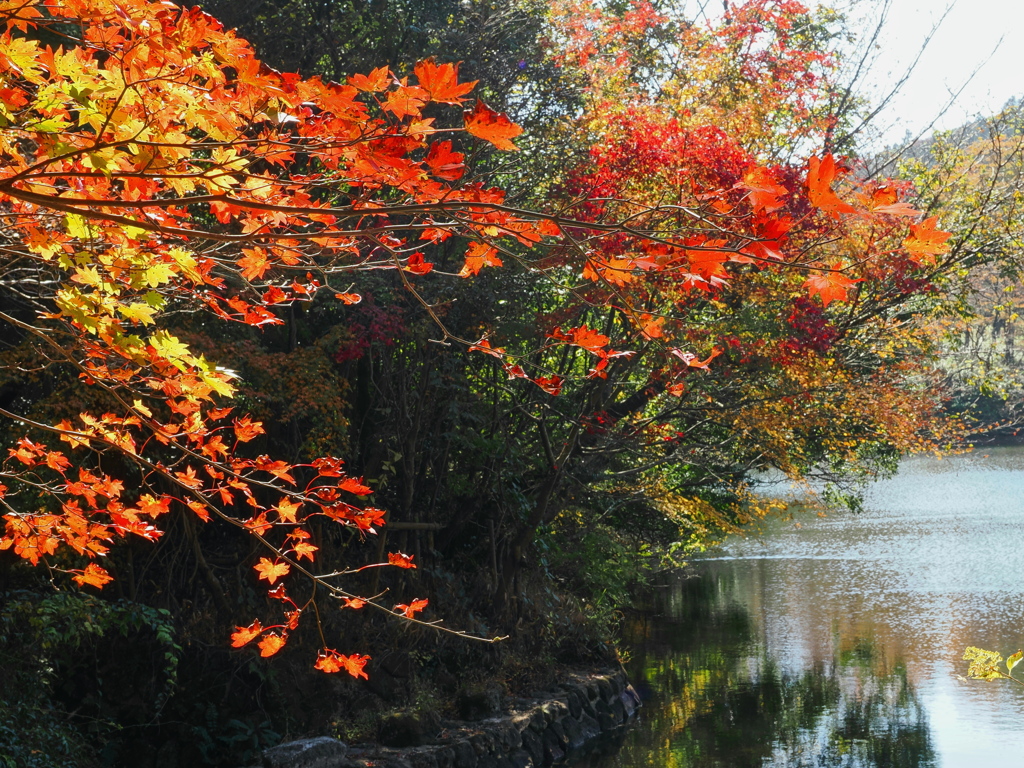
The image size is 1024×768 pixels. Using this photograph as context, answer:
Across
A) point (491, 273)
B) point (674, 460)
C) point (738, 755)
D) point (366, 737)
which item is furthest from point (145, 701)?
point (674, 460)

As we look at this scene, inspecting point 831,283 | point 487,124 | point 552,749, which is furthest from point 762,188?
point 552,749

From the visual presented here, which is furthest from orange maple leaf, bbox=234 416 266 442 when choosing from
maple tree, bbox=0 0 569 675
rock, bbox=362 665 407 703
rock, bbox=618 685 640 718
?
rock, bbox=618 685 640 718

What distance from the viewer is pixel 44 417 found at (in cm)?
512

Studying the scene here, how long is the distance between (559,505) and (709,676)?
101 inches

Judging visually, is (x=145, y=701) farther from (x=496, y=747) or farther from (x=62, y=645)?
(x=496, y=747)

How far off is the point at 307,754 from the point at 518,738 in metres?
1.73

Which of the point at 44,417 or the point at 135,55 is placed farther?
the point at 44,417

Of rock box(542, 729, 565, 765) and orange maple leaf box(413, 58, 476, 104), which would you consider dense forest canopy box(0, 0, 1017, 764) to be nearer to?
rock box(542, 729, 565, 765)

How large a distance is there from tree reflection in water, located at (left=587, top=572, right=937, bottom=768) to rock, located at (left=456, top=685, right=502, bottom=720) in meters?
0.83

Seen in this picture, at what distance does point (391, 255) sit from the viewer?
2.32m

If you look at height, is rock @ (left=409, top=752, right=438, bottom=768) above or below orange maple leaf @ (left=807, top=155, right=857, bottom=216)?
below

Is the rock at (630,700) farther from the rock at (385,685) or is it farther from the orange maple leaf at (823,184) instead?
the orange maple leaf at (823,184)

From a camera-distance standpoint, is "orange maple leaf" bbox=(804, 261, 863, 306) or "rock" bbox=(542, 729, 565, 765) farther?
"rock" bbox=(542, 729, 565, 765)

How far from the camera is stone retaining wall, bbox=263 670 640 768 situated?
5.99 meters
